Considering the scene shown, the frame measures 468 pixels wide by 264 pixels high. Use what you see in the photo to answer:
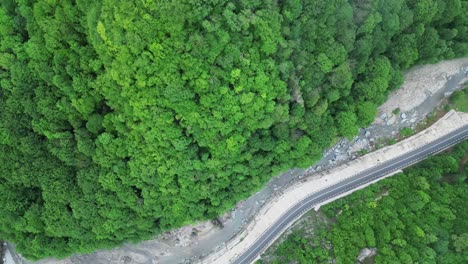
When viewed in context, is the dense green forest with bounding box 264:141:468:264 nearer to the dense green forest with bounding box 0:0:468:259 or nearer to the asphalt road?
the asphalt road

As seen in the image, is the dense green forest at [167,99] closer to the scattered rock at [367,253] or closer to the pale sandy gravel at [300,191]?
the pale sandy gravel at [300,191]

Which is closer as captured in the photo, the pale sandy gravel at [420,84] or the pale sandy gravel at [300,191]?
the pale sandy gravel at [300,191]

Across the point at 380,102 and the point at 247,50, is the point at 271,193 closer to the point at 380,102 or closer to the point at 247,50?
the point at 380,102

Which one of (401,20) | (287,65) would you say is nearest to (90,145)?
(287,65)

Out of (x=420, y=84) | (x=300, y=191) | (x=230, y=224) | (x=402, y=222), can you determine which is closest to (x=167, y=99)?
(x=230, y=224)

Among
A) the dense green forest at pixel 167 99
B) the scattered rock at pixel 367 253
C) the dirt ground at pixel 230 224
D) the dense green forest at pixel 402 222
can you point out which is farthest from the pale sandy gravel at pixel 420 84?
the scattered rock at pixel 367 253

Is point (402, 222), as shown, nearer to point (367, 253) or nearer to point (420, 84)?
point (367, 253)
